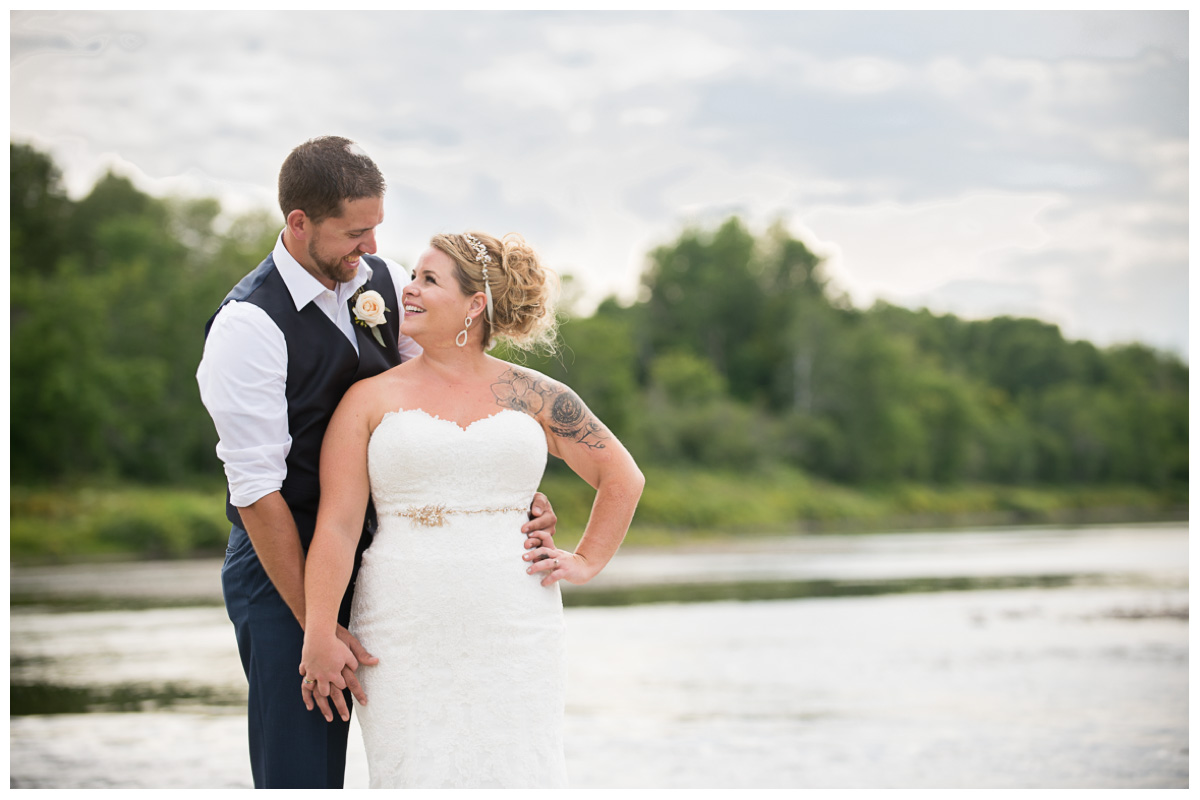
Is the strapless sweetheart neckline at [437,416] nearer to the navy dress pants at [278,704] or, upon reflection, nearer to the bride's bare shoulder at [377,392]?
the bride's bare shoulder at [377,392]

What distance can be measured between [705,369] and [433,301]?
169 ft

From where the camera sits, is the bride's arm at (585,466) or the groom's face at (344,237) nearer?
the groom's face at (344,237)

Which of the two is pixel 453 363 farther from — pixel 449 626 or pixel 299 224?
pixel 449 626

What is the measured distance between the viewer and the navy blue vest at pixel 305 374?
3.20m

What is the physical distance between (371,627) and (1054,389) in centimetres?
8024

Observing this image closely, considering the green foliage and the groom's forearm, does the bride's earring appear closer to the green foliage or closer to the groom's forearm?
the groom's forearm

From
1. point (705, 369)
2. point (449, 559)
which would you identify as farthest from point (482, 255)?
point (705, 369)

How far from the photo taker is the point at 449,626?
3.23m

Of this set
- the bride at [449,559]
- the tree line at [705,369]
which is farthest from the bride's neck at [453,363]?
the tree line at [705,369]

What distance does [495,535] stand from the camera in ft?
10.8

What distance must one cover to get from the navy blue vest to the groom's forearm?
9 cm

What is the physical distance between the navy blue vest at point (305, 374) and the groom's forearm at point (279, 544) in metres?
0.09
